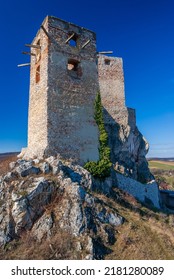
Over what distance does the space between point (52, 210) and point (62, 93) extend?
7.82m

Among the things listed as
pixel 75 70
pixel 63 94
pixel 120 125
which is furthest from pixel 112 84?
pixel 63 94

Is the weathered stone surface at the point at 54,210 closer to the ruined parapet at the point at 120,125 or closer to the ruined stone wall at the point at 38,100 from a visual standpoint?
the ruined stone wall at the point at 38,100

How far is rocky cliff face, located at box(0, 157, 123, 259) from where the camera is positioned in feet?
33.6

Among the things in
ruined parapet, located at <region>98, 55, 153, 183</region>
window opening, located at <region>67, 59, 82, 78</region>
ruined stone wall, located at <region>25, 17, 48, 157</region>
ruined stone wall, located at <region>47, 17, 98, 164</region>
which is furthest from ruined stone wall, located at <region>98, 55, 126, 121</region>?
ruined stone wall, located at <region>25, 17, 48, 157</region>

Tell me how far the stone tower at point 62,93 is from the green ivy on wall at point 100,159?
36 cm

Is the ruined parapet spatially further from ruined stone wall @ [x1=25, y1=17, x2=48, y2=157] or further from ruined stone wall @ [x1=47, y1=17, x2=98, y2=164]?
ruined stone wall @ [x1=25, y1=17, x2=48, y2=157]

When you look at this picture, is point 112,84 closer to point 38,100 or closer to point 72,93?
point 72,93

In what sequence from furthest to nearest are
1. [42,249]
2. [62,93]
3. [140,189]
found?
[140,189]
[62,93]
[42,249]

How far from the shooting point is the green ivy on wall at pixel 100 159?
51.3 feet

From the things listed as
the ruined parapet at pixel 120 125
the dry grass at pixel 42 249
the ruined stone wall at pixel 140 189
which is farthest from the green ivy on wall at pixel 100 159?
the dry grass at pixel 42 249

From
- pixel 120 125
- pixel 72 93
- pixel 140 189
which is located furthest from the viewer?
pixel 120 125

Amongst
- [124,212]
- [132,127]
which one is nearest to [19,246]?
[124,212]

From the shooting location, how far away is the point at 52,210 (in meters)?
11.3

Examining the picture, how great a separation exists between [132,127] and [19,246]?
15503 millimetres
